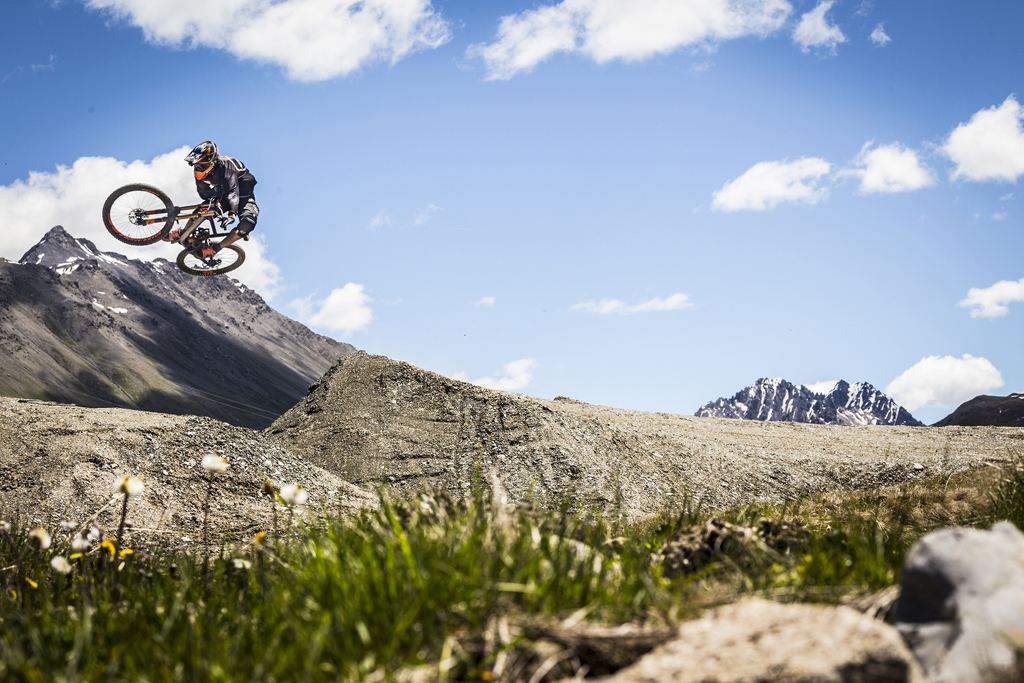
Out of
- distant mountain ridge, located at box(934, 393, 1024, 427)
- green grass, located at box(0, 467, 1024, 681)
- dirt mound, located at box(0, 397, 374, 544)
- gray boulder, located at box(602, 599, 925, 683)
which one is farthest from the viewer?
distant mountain ridge, located at box(934, 393, 1024, 427)

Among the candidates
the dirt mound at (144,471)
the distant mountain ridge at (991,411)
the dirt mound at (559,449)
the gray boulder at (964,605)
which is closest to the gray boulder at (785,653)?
the gray boulder at (964,605)

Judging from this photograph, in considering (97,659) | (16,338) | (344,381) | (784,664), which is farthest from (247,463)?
(16,338)

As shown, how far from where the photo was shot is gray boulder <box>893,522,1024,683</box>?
8.40 ft

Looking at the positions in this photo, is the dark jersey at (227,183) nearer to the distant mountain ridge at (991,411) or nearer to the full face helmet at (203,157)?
the full face helmet at (203,157)

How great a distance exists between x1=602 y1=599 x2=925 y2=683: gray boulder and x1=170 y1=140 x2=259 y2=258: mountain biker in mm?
14327

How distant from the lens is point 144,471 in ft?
36.2

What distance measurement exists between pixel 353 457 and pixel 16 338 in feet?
594

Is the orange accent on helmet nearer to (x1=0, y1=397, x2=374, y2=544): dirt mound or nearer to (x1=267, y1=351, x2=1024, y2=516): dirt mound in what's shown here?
(x1=0, y1=397, x2=374, y2=544): dirt mound

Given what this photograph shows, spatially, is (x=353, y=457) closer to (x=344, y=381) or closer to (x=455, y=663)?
(x=344, y=381)

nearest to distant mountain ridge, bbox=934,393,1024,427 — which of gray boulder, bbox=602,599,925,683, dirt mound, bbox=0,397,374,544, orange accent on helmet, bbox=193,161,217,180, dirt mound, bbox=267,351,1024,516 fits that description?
dirt mound, bbox=267,351,1024,516

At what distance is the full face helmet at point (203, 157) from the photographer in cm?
1428

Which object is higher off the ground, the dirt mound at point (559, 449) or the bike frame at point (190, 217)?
the bike frame at point (190, 217)

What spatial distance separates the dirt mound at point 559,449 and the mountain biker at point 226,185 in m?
4.56

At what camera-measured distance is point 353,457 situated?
1411 centimetres
